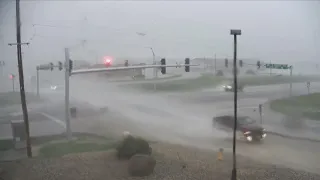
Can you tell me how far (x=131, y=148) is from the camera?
145 inches

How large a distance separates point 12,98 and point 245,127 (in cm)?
271

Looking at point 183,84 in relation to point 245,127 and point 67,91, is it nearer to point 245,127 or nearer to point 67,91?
point 245,127

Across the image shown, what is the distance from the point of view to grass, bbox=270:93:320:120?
3898 millimetres

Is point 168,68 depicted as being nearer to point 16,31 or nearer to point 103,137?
point 103,137

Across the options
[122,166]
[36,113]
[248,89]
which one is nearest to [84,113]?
[36,113]

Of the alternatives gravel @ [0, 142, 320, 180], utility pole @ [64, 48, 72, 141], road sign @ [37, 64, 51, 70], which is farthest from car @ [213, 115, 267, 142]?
road sign @ [37, 64, 51, 70]

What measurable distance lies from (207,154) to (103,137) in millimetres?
1198

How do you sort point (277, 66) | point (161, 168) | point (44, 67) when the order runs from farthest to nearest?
point (277, 66)
point (44, 67)
point (161, 168)

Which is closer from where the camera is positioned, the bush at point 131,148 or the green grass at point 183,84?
the bush at point 131,148

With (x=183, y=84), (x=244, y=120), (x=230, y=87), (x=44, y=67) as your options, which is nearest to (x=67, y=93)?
(x=44, y=67)

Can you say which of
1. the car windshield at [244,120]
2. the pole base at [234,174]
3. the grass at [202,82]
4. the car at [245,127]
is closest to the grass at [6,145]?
the grass at [202,82]

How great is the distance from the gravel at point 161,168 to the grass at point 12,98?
68cm

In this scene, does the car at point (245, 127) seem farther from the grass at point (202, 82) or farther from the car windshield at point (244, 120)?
the grass at point (202, 82)

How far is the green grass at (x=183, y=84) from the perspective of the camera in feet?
Result: 12.7
